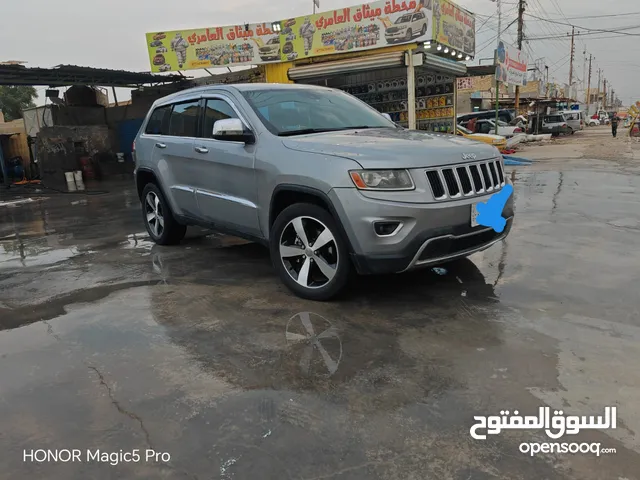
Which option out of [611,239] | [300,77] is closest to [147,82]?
[300,77]

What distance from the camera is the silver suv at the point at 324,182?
364 cm

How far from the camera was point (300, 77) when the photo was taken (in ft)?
53.6

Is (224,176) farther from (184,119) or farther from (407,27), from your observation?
(407,27)

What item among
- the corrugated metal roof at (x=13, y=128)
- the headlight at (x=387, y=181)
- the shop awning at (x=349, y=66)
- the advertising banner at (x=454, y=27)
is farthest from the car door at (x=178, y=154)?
the corrugated metal roof at (x=13, y=128)

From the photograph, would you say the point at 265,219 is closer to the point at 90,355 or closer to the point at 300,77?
the point at 90,355

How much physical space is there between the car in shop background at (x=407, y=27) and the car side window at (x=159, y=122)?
31.6 feet

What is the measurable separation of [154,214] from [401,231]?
3947 mm

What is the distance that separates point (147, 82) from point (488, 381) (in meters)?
19.9

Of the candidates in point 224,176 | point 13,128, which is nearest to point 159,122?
point 224,176

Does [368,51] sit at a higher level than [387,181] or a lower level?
higher

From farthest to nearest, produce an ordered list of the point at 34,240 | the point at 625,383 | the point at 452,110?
1. the point at 452,110
2. the point at 34,240
3. the point at 625,383

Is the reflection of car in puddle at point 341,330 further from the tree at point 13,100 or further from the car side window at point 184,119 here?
the tree at point 13,100

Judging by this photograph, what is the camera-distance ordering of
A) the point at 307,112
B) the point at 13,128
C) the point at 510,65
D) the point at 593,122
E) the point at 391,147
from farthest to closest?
1. the point at 593,122
2. the point at 13,128
3. the point at 510,65
4. the point at 307,112
5. the point at 391,147

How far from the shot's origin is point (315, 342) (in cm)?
346
